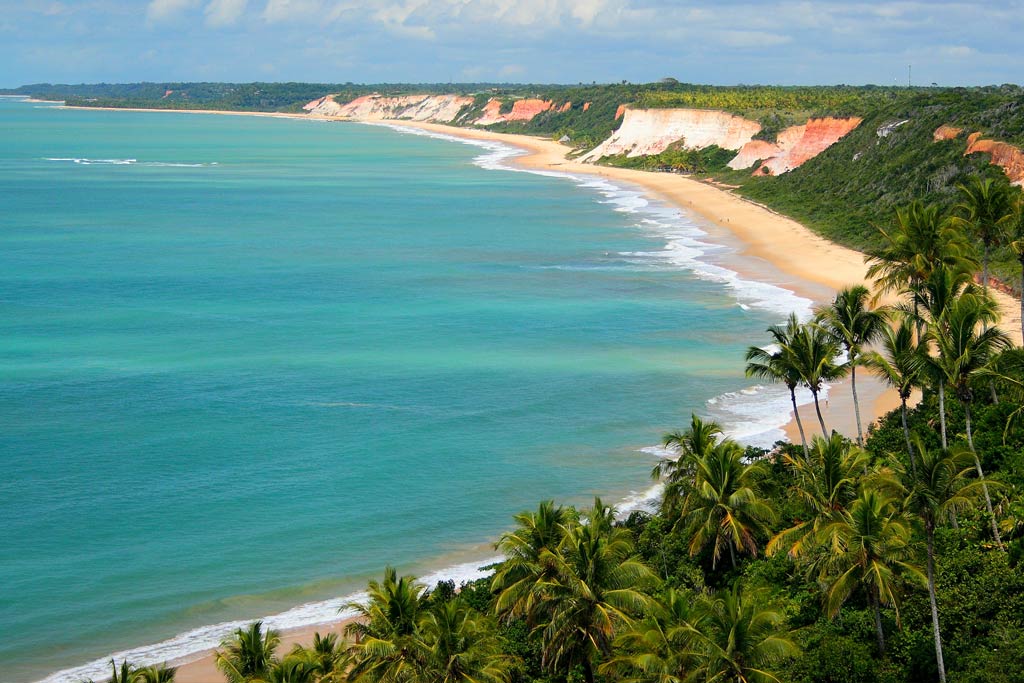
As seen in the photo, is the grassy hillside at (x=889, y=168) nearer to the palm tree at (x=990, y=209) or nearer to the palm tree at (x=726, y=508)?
the palm tree at (x=990, y=209)

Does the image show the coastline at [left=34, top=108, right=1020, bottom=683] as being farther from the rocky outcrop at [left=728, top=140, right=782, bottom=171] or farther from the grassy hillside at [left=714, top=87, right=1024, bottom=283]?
the rocky outcrop at [left=728, top=140, right=782, bottom=171]

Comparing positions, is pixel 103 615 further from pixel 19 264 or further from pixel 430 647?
pixel 19 264

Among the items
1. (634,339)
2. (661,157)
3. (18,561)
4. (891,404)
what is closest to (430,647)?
(18,561)

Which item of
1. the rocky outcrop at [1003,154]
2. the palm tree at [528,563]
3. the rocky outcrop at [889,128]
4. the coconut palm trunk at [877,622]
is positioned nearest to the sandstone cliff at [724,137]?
the rocky outcrop at [889,128]

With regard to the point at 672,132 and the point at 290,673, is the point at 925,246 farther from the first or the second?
the point at 672,132

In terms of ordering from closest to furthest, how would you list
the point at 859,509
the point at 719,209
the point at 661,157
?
1. the point at 859,509
2. the point at 719,209
3. the point at 661,157
